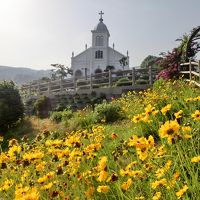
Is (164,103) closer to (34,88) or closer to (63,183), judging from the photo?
(63,183)

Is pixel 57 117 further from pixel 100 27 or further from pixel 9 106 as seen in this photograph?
pixel 100 27

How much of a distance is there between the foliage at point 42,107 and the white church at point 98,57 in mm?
39296

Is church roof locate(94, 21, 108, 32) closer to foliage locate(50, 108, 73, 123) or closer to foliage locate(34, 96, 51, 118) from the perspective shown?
foliage locate(34, 96, 51, 118)

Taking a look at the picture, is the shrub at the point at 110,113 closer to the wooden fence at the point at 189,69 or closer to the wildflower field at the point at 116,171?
the wooden fence at the point at 189,69

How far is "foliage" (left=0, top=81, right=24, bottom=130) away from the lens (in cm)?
1848

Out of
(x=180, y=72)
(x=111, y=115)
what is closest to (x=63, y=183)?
(x=111, y=115)

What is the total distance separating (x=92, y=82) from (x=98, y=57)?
130 feet

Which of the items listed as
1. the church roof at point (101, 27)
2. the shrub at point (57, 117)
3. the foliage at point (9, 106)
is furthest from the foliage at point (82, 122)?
the church roof at point (101, 27)

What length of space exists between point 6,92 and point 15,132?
244cm

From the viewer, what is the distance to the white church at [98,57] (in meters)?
62.2

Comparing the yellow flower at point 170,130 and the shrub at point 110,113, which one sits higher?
the yellow flower at point 170,130

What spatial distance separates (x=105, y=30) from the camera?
209 ft

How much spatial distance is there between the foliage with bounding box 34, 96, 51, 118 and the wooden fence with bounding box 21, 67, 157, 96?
2125 millimetres

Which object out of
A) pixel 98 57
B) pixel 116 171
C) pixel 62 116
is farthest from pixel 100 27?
pixel 116 171
